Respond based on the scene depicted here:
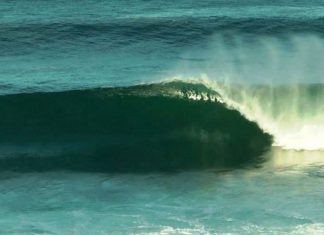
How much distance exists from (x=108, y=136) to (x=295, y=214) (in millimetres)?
6404

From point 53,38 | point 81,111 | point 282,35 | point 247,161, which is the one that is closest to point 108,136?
point 81,111

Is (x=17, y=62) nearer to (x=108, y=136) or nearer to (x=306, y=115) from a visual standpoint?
(x=108, y=136)

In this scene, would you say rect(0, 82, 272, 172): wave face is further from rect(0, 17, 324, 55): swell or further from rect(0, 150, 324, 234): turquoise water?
rect(0, 17, 324, 55): swell

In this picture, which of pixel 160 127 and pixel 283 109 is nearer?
pixel 160 127

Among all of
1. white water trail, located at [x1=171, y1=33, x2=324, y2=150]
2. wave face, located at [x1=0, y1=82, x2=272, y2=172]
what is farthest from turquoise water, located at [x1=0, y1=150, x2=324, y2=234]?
white water trail, located at [x1=171, y1=33, x2=324, y2=150]

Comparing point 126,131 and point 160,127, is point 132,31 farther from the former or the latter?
point 126,131

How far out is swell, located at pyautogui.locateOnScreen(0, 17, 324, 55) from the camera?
33.7 meters

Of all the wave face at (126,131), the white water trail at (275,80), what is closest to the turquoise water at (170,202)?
the wave face at (126,131)

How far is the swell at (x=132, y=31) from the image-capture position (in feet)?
111

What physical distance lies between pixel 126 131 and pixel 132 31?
12.3m

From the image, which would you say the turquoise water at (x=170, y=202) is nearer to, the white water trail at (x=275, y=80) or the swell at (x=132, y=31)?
the white water trail at (x=275, y=80)

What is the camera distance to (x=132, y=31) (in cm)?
3506

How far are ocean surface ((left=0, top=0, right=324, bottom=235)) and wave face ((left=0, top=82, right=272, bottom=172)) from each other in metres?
0.03

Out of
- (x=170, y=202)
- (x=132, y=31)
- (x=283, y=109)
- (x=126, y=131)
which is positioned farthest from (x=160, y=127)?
(x=132, y=31)
